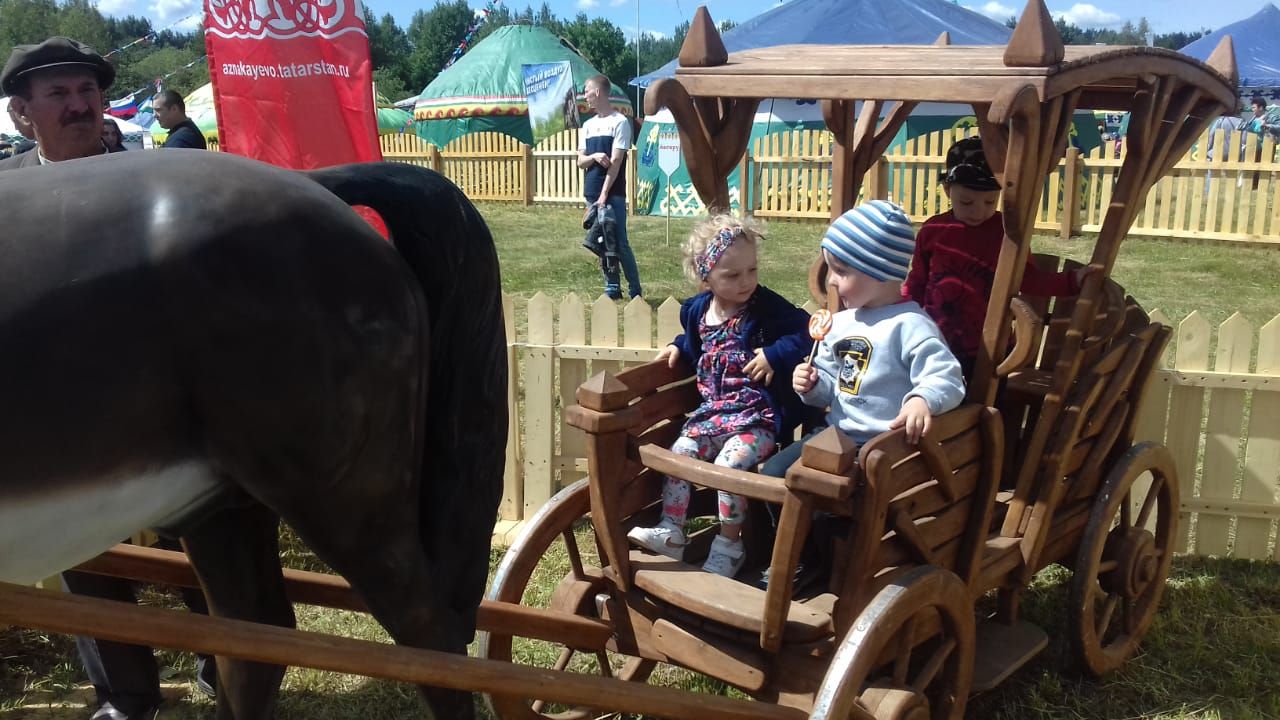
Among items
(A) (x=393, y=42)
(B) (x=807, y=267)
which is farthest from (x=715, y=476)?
(A) (x=393, y=42)

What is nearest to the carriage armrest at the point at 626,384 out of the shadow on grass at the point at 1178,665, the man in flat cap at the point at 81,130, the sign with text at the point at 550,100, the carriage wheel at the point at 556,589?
the carriage wheel at the point at 556,589

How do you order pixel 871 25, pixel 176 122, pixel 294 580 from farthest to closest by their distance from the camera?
1. pixel 871 25
2. pixel 176 122
3. pixel 294 580

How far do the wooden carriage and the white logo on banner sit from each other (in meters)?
1.93

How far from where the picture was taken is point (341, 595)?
2.19 m

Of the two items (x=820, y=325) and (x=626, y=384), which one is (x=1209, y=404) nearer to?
(x=820, y=325)

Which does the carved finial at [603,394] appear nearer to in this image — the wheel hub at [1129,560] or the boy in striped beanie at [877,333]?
the boy in striped beanie at [877,333]

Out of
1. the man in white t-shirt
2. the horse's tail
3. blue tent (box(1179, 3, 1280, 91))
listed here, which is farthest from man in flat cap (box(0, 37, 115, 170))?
blue tent (box(1179, 3, 1280, 91))

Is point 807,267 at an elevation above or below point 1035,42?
below

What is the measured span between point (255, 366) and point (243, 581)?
747mm

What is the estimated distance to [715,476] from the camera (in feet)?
7.63

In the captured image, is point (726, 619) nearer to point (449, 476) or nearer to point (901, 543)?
point (901, 543)

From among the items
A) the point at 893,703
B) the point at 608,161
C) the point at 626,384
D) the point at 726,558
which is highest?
the point at 608,161

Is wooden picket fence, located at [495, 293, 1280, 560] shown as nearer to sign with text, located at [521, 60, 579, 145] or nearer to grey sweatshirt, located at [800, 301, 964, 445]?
grey sweatshirt, located at [800, 301, 964, 445]

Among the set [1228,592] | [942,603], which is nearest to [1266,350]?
[1228,592]
